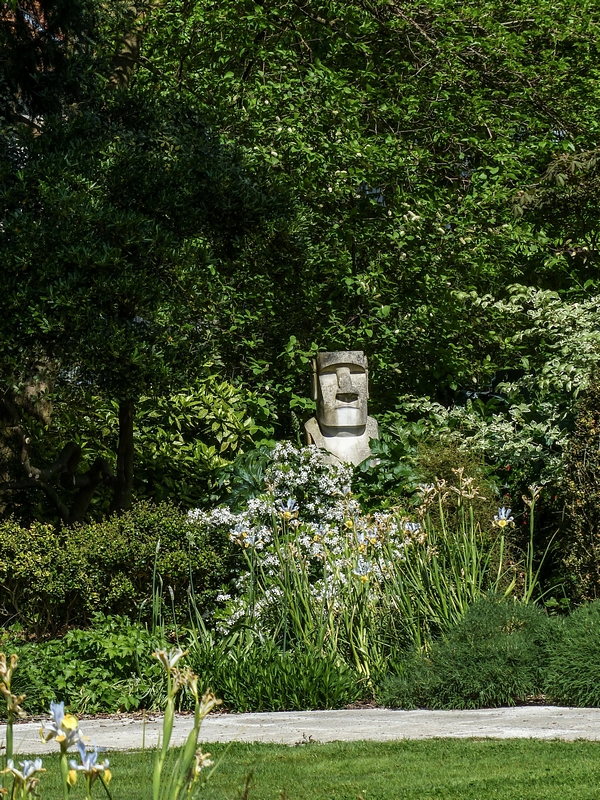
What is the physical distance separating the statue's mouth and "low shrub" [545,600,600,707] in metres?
4.41

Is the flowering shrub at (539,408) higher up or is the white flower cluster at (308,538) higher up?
the flowering shrub at (539,408)

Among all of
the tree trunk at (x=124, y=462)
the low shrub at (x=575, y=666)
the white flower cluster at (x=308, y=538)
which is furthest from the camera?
the tree trunk at (x=124, y=462)

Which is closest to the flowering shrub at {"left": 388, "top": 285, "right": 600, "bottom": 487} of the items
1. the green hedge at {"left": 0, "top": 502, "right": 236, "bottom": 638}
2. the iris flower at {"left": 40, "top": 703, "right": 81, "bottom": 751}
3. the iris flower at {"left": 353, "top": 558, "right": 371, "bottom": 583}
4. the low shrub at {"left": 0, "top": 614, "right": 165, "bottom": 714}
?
the iris flower at {"left": 353, "top": 558, "right": 371, "bottom": 583}

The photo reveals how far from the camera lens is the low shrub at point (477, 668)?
5191 mm

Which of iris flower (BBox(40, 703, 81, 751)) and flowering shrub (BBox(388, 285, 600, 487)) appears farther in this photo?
flowering shrub (BBox(388, 285, 600, 487))

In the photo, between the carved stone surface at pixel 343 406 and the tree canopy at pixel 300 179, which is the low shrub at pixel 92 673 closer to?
the tree canopy at pixel 300 179

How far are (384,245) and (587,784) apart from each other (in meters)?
8.37

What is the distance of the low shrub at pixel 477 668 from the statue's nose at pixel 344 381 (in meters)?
4.18

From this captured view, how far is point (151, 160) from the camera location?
7988mm

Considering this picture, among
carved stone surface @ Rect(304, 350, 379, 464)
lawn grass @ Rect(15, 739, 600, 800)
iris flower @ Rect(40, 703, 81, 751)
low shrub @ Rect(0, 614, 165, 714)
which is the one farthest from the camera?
carved stone surface @ Rect(304, 350, 379, 464)

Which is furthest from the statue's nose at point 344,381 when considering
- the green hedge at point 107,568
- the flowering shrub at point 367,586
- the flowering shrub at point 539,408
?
the flowering shrub at point 367,586

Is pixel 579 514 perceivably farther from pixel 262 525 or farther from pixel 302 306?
pixel 302 306

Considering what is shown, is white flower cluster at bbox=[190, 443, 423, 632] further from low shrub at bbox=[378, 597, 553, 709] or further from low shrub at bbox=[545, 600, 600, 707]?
low shrub at bbox=[545, 600, 600, 707]

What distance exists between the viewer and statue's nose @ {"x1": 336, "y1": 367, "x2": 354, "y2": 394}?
9.46 meters
